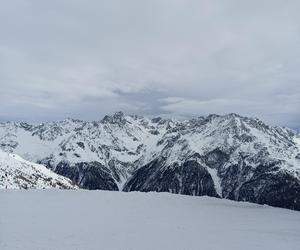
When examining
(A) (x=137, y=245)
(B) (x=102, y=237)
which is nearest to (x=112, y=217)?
(B) (x=102, y=237)

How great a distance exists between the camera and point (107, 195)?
87438 mm

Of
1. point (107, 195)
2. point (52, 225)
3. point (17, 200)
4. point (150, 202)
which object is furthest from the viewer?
point (107, 195)

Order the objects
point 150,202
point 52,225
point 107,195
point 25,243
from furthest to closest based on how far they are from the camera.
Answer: point 107,195 → point 150,202 → point 52,225 → point 25,243

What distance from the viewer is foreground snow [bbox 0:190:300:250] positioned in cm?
4444

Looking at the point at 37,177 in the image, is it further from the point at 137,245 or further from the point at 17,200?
the point at 137,245

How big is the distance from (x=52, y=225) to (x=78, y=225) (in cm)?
310

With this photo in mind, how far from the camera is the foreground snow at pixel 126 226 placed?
146ft

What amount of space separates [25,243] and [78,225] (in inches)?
460

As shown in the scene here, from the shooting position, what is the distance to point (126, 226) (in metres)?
54.0

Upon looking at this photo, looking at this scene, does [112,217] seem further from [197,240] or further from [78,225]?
[197,240]

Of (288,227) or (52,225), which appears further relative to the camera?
(288,227)

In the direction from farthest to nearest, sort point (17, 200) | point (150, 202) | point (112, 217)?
1. point (150, 202)
2. point (17, 200)
3. point (112, 217)

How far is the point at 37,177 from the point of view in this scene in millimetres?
197250

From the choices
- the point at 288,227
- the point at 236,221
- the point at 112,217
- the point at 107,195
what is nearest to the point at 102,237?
the point at 112,217
